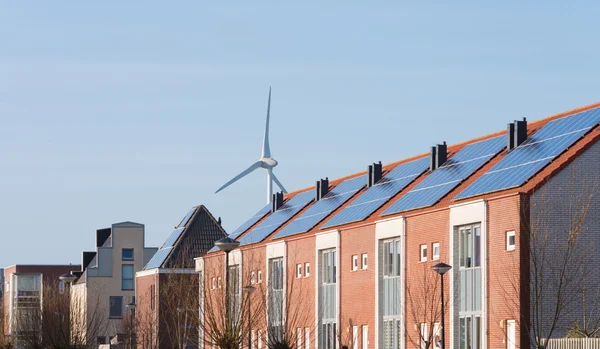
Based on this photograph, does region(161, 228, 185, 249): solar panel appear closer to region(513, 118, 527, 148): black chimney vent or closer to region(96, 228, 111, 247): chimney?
region(96, 228, 111, 247): chimney

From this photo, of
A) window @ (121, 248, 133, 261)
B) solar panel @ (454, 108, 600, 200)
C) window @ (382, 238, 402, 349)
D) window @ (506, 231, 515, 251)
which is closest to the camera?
window @ (506, 231, 515, 251)

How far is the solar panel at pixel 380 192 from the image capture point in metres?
55.3

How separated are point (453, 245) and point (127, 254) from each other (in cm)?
6848

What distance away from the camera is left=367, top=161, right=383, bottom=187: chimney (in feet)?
201

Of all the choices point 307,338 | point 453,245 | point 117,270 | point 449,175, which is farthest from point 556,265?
point 117,270

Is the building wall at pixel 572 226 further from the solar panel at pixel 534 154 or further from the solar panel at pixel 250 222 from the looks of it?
the solar panel at pixel 250 222

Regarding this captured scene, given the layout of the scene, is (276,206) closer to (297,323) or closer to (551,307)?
(297,323)

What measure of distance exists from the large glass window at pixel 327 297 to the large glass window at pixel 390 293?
528cm

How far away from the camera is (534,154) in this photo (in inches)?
1740

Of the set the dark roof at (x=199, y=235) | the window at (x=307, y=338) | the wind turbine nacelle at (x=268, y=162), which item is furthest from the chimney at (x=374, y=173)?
the wind turbine nacelle at (x=268, y=162)

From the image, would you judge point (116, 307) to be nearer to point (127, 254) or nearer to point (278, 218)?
point (127, 254)

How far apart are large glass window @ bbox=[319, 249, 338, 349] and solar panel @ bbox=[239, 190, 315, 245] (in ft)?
32.2

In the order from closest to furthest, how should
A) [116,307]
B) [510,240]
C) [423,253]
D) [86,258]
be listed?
1. [510,240]
2. [423,253]
3. [116,307]
4. [86,258]

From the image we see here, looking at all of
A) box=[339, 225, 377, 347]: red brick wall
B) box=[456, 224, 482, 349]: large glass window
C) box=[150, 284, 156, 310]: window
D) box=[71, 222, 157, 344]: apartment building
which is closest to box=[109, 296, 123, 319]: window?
box=[71, 222, 157, 344]: apartment building
